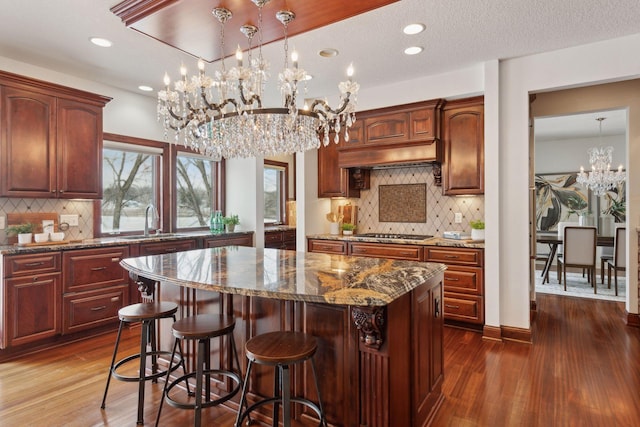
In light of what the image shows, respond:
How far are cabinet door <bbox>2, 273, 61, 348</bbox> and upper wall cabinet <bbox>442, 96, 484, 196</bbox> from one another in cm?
423

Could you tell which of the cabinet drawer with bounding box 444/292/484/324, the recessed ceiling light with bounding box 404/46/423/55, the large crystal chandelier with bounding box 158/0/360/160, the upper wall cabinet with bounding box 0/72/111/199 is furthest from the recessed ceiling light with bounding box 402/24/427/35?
the upper wall cabinet with bounding box 0/72/111/199

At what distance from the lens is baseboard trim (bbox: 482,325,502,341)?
360 centimetres

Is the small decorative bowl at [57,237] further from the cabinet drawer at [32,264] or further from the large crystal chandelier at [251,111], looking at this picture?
the large crystal chandelier at [251,111]

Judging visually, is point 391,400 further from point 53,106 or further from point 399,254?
point 53,106

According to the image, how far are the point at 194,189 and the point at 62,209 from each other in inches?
70.2

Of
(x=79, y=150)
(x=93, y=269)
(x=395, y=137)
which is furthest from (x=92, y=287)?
(x=395, y=137)

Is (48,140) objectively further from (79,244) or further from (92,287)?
(92,287)

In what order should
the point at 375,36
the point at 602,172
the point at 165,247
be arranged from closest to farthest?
the point at 375,36 < the point at 165,247 < the point at 602,172

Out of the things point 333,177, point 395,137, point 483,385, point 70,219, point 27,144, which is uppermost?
point 395,137

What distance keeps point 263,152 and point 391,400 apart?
7.58ft

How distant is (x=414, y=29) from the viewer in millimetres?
2982

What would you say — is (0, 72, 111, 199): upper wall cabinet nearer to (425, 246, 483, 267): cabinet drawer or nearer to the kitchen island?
the kitchen island

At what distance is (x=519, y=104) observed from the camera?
3.65 meters

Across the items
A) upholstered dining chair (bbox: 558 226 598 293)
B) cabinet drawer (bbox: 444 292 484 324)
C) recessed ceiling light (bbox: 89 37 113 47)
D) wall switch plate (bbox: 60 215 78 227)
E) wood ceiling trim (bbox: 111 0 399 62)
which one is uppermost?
recessed ceiling light (bbox: 89 37 113 47)
